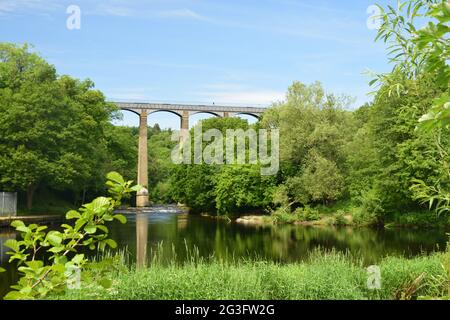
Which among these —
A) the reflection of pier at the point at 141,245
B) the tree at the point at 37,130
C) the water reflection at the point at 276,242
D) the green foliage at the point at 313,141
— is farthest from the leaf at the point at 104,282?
the green foliage at the point at 313,141

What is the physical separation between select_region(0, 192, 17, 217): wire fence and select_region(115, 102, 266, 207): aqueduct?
72.7 ft

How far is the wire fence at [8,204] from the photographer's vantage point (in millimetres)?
24878

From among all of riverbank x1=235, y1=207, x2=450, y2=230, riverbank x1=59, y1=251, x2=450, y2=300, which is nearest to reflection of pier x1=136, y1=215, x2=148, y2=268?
riverbank x1=59, y1=251, x2=450, y2=300

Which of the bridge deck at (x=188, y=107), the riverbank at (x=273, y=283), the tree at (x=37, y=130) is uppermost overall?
the bridge deck at (x=188, y=107)

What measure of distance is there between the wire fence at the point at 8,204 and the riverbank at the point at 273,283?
19115 mm

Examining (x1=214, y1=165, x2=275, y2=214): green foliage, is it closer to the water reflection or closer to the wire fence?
the water reflection

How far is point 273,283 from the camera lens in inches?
314

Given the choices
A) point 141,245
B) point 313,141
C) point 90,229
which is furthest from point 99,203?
point 313,141

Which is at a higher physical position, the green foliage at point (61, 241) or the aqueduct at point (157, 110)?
the aqueduct at point (157, 110)

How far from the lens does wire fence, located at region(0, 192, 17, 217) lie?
2488 centimetres

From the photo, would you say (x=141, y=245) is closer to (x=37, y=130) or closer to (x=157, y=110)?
(x=37, y=130)

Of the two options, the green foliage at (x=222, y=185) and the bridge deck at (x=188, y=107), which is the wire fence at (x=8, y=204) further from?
the bridge deck at (x=188, y=107)

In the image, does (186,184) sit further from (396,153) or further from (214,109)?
(396,153)
